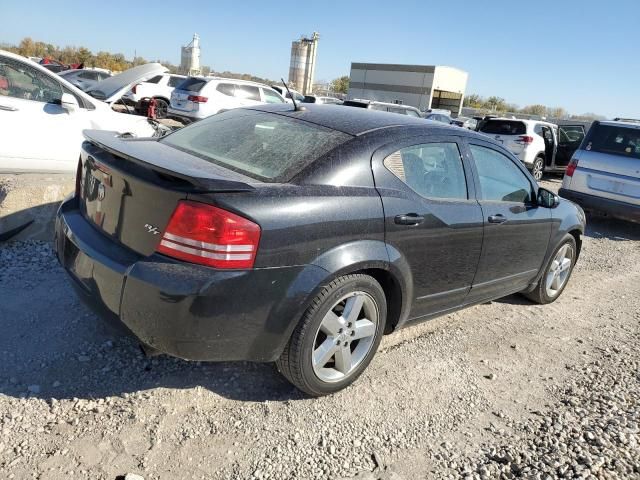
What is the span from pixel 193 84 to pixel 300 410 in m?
13.7

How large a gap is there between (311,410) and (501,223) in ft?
6.40

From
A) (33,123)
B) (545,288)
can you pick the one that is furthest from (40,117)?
(545,288)

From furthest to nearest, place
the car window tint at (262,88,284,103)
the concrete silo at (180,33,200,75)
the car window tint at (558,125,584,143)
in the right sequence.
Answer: the concrete silo at (180,33,200,75) < the car window tint at (262,88,284,103) < the car window tint at (558,125,584,143)

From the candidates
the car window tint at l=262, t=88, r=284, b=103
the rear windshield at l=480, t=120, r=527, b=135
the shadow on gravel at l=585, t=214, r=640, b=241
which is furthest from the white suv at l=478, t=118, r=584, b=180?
the car window tint at l=262, t=88, r=284, b=103

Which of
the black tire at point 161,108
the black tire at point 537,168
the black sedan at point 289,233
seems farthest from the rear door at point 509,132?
the black sedan at point 289,233

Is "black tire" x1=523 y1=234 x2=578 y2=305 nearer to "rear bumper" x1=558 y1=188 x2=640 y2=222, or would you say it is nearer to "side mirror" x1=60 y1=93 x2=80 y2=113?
"rear bumper" x1=558 y1=188 x2=640 y2=222

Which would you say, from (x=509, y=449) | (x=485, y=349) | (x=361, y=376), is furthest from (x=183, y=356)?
(x=485, y=349)

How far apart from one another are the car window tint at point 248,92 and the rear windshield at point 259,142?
481 inches

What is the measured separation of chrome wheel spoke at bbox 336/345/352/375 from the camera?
289 cm

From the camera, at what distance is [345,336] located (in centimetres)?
287

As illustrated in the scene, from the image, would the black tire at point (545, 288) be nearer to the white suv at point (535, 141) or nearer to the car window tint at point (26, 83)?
the car window tint at point (26, 83)

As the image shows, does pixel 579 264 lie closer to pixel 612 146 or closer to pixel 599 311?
pixel 599 311

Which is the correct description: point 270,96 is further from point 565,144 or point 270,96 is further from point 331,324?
point 331,324

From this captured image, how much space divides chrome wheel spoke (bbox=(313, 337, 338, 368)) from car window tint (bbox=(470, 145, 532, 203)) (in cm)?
162
